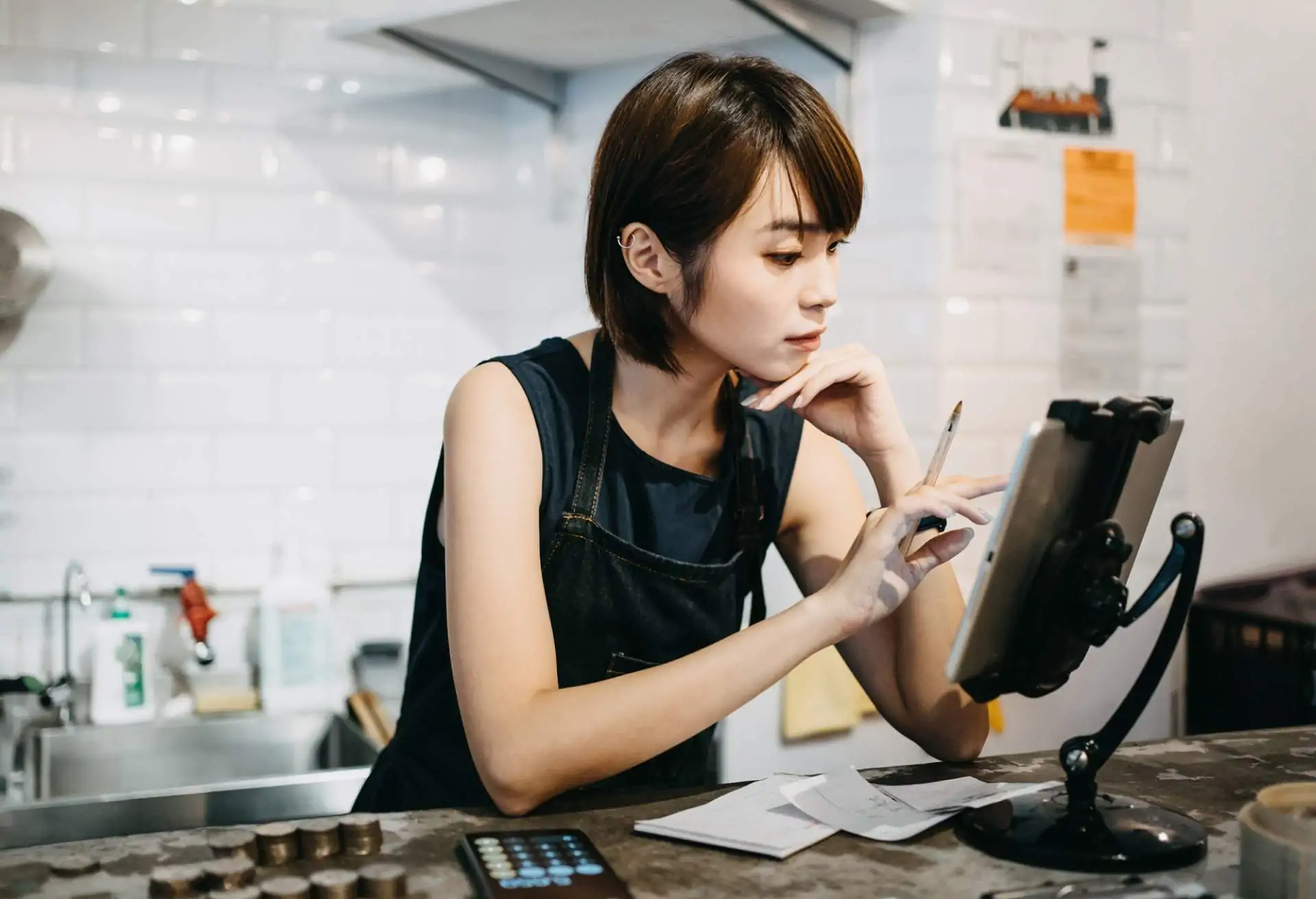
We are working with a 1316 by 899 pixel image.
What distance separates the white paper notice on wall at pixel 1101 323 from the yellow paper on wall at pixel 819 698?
0.67 metres

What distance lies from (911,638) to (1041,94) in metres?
1.23

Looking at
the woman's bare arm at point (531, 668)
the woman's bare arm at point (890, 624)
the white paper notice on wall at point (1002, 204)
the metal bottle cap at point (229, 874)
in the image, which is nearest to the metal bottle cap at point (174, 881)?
the metal bottle cap at point (229, 874)

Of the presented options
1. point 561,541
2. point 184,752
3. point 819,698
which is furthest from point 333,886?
point 184,752

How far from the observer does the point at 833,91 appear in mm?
2318

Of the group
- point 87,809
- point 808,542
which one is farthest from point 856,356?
point 87,809

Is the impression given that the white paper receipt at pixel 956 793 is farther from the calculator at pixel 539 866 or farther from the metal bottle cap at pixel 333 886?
the metal bottle cap at pixel 333 886

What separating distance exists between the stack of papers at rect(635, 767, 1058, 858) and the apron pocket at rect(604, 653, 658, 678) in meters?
0.24

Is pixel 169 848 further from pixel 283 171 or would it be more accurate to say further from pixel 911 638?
pixel 283 171

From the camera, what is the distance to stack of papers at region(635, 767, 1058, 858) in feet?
3.74

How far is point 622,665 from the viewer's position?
1515mm

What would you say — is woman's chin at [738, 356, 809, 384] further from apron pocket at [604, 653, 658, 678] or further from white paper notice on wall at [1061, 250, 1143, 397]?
white paper notice on wall at [1061, 250, 1143, 397]

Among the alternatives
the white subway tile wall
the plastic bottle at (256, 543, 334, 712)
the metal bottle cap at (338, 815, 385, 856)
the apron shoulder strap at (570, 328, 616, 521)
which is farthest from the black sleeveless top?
the plastic bottle at (256, 543, 334, 712)

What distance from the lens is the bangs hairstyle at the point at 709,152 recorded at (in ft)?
4.53

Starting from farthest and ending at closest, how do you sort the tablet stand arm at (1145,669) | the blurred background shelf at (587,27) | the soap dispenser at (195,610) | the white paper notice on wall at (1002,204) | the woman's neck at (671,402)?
1. the soap dispenser at (195,610)
2. the white paper notice on wall at (1002,204)
3. the blurred background shelf at (587,27)
4. the woman's neck at (671,402)
5. the tablet stand arm at (1145,669)
